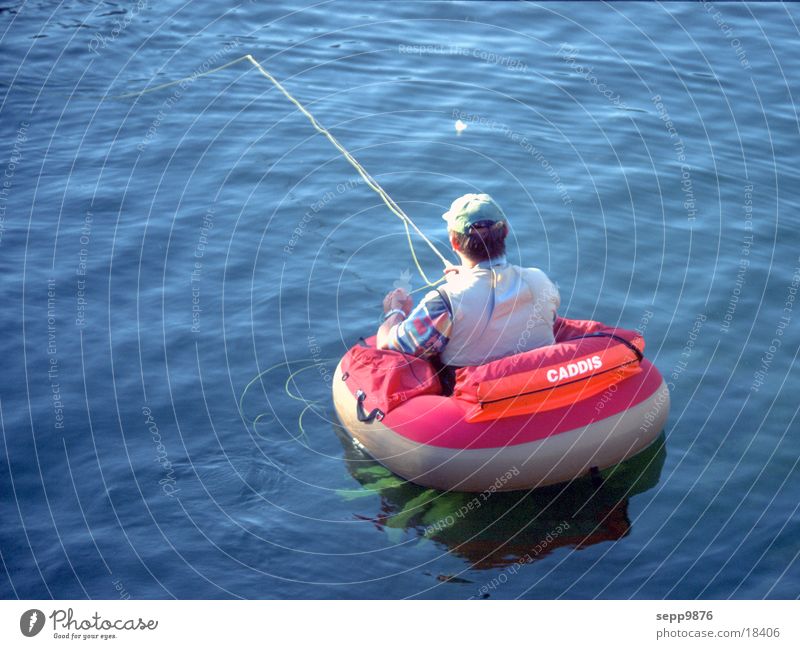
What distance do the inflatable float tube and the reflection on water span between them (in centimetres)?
12

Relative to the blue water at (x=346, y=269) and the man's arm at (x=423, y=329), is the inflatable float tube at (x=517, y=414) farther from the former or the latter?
the blue water at (x=346, y=269)

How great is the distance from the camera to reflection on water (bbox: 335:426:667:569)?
6832 millimetres

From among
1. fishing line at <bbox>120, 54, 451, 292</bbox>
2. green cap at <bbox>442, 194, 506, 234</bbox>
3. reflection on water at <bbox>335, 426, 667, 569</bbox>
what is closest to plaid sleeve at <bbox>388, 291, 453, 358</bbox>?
green cap at <bbox>442, 194, 506, 234</bbox>

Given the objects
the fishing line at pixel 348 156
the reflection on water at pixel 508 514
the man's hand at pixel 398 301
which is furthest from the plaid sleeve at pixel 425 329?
the fishing line at pixel 348 156

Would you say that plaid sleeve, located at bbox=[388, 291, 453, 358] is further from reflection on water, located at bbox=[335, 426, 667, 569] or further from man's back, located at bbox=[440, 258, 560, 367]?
reflection on water, located at bbox=[335, 426, 667, 569]

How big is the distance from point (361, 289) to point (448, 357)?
2.51m

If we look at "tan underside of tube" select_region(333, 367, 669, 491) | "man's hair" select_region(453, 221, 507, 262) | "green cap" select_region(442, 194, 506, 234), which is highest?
"green cap" select_region(442, 194, 506, 234)

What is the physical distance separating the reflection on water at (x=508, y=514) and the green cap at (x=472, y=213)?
176 centimetres

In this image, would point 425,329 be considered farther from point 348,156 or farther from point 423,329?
point 348,156

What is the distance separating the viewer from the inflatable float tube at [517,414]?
266 inches

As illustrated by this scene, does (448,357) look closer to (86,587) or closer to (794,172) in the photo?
(86,587)

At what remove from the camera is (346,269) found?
9805 millimetres

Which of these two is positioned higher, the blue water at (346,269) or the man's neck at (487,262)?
the man's neck at (487,262)

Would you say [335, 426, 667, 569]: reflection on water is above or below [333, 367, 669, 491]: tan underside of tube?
below
